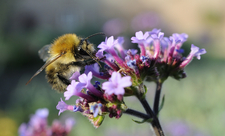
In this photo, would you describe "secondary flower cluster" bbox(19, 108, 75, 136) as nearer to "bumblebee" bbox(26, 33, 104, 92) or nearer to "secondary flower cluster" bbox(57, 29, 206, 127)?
"bumblebee" bbox(26, 33, 104, 92)

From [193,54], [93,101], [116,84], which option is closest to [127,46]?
[193,54]

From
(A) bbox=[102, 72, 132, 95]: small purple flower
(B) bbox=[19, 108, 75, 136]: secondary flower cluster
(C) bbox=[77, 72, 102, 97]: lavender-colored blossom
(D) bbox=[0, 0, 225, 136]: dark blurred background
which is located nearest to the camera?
(A) bbox=[102, 72, 132, 95]: small purple flower

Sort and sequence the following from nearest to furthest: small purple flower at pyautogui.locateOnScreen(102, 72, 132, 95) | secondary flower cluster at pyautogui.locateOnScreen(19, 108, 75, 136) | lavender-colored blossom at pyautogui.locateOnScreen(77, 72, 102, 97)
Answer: small purple flower at pyautogui.locateOnScreen(102, 72, 132, 95), lavender-colored blossom at pyautogui.locateOnScreen(77, 72, 102, 97), secondary flower cluster at pyautogui.locateOnScreen(19, 108, 75, 136)

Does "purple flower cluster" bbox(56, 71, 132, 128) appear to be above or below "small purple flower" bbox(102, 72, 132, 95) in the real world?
below

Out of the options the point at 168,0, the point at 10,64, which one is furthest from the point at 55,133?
the point at 168,0

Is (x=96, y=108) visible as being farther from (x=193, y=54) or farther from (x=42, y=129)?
(x=42, y=129)

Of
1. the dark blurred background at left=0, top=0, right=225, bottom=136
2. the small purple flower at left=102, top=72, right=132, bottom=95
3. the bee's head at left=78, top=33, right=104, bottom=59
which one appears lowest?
the dark blurred background at left=0, top=0, right=225, bottom=136

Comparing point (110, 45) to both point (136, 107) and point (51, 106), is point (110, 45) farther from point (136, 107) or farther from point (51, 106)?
point (51, 106)

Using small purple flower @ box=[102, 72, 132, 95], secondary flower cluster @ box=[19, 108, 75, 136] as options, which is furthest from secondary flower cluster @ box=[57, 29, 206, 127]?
secondary flower cluster @ box=[19, 108, 75, 136]

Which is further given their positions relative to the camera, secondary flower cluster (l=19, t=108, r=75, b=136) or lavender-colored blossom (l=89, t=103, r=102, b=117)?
secondary flower cluster (l=19, t=108, r=75, b=136)
